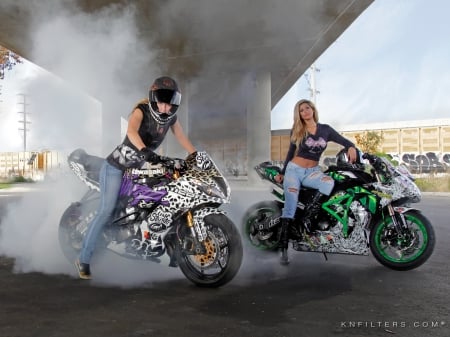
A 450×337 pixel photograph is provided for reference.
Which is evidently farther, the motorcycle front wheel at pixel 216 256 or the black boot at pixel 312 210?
the black boot at pixel 312 210

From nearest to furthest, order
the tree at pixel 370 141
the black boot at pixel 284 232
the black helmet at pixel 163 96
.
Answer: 1. the black helmet at pixel 163 96
2. the black boot at pixel 284 232
3. the tree at pixel 370 141

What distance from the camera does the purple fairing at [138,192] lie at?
13.6 feet

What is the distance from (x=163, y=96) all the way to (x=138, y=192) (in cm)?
85

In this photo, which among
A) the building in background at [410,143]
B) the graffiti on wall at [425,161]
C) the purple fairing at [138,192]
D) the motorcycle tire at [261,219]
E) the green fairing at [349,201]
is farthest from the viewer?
the building in background at [410,143]

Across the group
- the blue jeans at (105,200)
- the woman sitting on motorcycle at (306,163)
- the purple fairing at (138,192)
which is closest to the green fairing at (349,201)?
the woman sitting on motorcycle at (306,163)

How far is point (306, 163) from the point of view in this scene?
17.0 feet

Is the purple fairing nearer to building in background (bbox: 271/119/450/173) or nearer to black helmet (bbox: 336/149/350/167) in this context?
black helmet (bbox: 336/149/350/167)

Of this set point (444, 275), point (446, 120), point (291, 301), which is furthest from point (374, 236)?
point (446, 120)

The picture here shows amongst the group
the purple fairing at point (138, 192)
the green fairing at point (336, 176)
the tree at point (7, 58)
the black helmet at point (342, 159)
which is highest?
the tree at point (7, 58)

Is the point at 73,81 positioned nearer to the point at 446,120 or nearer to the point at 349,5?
the point at 349,5

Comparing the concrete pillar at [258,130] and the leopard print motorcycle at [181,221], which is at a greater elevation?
the concrete pillar at [258,130]

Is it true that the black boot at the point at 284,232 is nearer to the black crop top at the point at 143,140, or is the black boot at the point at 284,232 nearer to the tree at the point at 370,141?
the black crop top at the point at 143,140

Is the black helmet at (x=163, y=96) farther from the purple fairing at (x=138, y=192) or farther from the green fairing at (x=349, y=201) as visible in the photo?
the green fairing at (x=349, y=201)

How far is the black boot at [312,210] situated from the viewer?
4.98m
